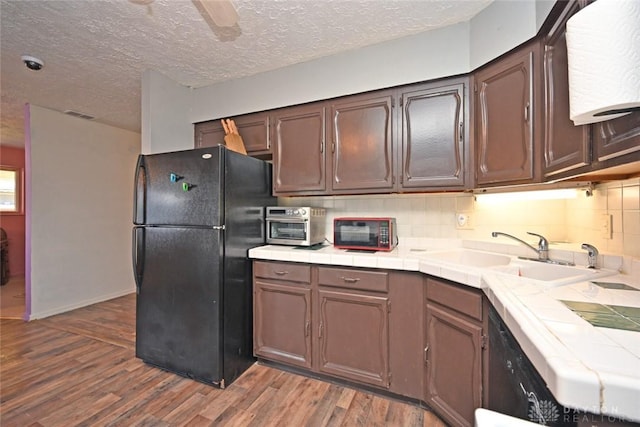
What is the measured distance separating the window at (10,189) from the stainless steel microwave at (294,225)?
18.7 ft

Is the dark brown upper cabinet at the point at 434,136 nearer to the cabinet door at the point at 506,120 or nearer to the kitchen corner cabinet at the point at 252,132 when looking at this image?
the cabinet door at the point at 506,120

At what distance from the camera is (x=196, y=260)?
1.96m

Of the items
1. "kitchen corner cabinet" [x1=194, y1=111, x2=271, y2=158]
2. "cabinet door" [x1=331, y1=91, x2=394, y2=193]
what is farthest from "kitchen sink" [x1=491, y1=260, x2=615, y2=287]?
"kitchen corner cabinet" [x1=194, y1=111, x2=271, y2=158]

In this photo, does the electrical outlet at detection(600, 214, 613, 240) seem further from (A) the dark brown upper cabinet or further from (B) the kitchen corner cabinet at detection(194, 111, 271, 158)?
(B) the kitchen corner cabinet at detection(194, 111, 271, 158)

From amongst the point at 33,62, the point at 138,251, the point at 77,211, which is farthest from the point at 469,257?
the point at 77,211

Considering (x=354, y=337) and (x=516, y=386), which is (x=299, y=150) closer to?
(x=354, y=337)

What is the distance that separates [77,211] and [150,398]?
9.77 ft

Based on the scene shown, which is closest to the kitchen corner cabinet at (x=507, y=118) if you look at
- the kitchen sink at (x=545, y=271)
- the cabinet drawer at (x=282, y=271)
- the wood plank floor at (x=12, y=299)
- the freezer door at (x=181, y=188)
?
the kitchen sink at (x=545, y=271)

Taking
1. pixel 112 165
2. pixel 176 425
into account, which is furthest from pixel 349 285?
pixel 112 165

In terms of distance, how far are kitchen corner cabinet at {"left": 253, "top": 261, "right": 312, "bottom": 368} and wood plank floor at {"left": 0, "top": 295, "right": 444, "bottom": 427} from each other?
182 millimetres

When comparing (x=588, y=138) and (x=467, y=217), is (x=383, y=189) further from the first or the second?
(x=588, y=138)

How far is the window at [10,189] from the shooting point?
4.81m

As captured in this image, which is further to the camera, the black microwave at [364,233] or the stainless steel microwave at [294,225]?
the stainless steel microwave at [294,225]

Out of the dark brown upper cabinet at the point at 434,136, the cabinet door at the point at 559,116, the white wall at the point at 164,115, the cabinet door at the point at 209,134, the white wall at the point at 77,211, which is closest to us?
the cabinet door at the point at 559,116
